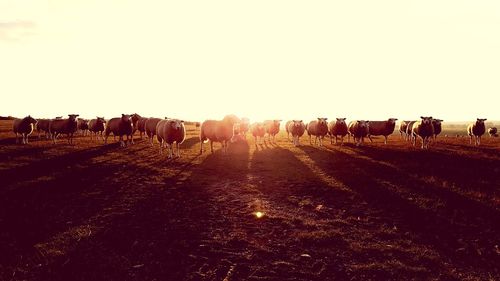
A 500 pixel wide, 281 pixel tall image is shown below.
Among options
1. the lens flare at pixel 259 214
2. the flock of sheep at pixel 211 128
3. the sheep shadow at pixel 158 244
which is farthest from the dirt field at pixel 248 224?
the flock of sheep at pixel 211 128

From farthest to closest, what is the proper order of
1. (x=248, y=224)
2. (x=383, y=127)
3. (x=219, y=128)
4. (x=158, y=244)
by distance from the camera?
(x=383, y=127), (x=219, y=128), (x=248, y=224), (x=158, y=244)

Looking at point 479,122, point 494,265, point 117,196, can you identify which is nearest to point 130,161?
point 117,196

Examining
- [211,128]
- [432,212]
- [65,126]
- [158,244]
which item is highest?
[65,126]

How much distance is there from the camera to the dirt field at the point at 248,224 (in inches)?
287

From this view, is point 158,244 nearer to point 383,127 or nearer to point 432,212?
point 432,212

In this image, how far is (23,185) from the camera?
47.3 feet

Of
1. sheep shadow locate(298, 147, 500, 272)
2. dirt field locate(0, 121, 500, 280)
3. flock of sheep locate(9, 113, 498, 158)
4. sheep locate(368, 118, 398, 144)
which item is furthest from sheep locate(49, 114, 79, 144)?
sheep locate(368, 118, 398, 144)

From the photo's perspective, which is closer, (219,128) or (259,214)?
(259,214)

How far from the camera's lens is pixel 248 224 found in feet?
33.2

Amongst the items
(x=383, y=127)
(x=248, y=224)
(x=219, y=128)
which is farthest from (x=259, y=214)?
(x=383, y=127)

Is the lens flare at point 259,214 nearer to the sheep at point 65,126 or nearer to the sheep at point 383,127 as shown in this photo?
the sheep at point 65,126

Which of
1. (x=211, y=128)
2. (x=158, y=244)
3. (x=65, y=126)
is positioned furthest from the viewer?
(x=65, y=126)

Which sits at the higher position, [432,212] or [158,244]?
[432,212]

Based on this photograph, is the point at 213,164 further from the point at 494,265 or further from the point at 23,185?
the point at 494,265
